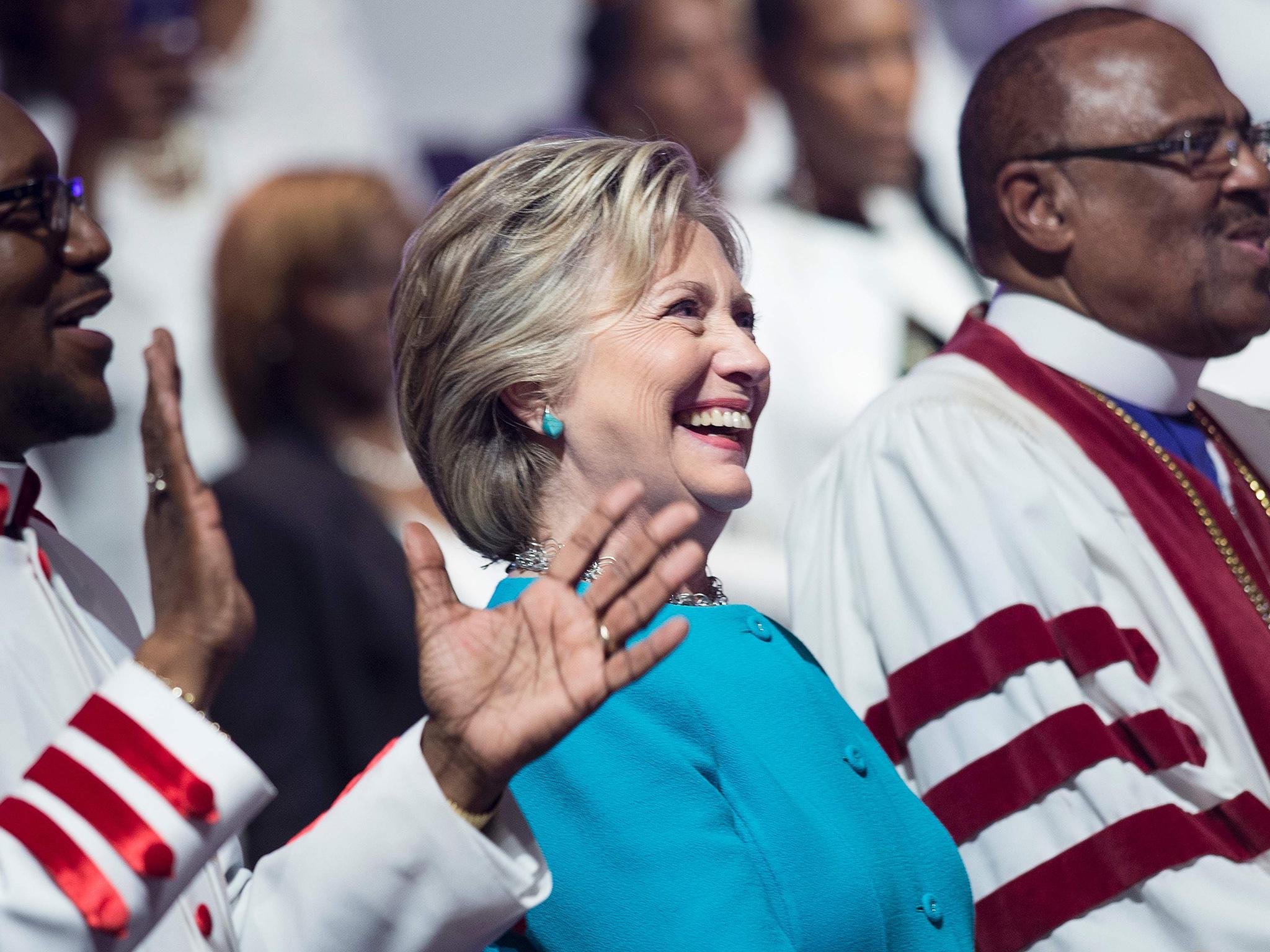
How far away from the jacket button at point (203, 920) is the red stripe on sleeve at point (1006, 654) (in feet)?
4.23

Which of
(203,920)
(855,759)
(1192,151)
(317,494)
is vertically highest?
(1192,151)

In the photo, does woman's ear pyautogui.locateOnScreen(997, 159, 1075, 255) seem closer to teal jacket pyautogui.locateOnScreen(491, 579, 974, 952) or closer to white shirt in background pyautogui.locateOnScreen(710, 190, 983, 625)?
teal jacket pyautogui.locateOnScreen(491, 579, 974, 952)

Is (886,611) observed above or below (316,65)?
below

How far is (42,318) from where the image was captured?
7.57ft

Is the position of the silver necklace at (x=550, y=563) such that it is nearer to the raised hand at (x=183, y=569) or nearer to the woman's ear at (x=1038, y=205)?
the raised hand at (x=183, y=569)

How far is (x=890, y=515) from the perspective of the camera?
2.98 meters

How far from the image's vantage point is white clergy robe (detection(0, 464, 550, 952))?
159 cm

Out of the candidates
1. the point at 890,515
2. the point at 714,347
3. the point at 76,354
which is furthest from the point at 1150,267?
the point at 76,354

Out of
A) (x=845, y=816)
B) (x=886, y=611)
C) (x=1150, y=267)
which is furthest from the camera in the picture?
(x=1150, y=267)

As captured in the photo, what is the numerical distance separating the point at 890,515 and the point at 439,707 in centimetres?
149

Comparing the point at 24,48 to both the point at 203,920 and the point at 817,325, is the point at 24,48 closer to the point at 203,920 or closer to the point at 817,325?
the point at 817,325

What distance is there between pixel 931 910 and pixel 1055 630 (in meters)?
0.79

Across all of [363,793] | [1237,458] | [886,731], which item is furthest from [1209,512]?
[363,793]

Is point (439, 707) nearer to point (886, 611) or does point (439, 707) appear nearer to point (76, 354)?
point (76, 354)
